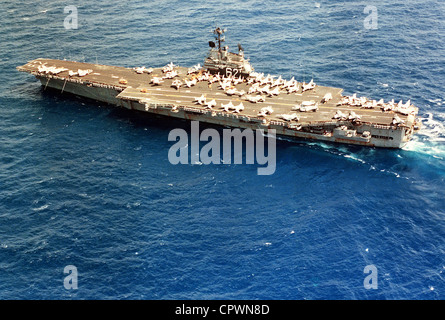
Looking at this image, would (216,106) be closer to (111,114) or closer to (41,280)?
(111,114)

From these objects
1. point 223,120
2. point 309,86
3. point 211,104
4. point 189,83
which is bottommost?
point 223,120

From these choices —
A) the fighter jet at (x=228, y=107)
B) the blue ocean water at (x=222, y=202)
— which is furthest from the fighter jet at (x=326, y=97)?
the fighter jet at (x=228, y=107)

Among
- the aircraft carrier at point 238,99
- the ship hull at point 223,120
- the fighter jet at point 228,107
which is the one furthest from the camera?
the fighter jet at point 228,107

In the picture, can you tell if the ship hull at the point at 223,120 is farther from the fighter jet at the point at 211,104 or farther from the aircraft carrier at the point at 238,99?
the fighter jet at the point at 211,104

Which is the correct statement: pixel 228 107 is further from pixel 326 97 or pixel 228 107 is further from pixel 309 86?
pixel 326 97

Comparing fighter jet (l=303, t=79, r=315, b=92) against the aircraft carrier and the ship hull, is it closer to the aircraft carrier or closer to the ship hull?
the aircraft carrier

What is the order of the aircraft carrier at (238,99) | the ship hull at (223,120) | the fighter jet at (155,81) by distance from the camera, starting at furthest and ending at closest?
the fighter jet at (155,81) → the aircraft carrier at (238,99) → the ship hull at (223,120)

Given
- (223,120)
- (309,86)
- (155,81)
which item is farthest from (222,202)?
(155,81)
